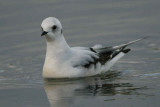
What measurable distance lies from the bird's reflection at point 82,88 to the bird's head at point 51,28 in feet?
3.14

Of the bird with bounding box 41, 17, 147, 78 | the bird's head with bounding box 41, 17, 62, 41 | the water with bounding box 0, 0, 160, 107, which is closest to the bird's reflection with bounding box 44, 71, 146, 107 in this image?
the water with bounding box 0, 0, 160, 107

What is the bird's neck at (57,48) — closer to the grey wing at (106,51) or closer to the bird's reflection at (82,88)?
the bird's reflection at (82,88)

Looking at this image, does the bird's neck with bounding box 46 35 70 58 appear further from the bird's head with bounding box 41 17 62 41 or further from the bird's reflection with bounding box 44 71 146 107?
the bird's reflection with bounding box 44 71 146 107

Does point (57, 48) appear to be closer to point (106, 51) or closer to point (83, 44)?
point (106, 51)

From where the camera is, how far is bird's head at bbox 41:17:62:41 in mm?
12266

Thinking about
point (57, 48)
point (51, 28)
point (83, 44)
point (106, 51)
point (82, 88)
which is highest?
point (51, 28)

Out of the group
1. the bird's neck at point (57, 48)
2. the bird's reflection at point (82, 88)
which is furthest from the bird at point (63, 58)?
the bird's reflection at point (82, 88)

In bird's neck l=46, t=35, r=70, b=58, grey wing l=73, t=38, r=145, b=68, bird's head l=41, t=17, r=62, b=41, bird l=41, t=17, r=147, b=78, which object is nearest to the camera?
bird's head l=41, t=17, r=62, b=41

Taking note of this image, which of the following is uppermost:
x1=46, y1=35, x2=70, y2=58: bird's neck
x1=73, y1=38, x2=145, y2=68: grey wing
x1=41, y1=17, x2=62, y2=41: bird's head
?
x1=41, y1=17, x2=62, y2=41: bird's head

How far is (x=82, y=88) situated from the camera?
38.7 feet

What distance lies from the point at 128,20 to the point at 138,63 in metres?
2.95

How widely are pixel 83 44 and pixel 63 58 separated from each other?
85.8 inches

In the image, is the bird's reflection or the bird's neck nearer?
the bird's reflection

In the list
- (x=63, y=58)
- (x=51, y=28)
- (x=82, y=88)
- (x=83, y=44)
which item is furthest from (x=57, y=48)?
(x=83, y=44)
